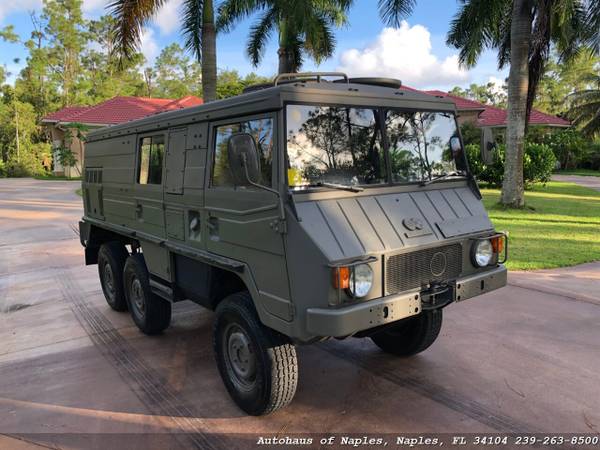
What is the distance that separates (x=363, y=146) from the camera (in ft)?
12.4

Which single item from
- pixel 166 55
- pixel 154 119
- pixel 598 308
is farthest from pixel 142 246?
pixel 166 55

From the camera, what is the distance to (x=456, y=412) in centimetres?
364

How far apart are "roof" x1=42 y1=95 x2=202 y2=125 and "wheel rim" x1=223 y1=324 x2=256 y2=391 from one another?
31424mm

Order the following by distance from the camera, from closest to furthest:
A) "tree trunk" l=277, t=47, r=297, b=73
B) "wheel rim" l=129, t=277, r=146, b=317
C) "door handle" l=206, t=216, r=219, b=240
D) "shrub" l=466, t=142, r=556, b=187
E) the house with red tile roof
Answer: "door handle" l=206, t=216, r=219, b=240
"wheel rim" l=129, t=277, r=146, b=317
"tree trunk" l=277, t=47, r=297, b=73
"shrub" l=466, t=142, r=556, b=187
the house with red tile roof

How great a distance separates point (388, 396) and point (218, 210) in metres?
2.02

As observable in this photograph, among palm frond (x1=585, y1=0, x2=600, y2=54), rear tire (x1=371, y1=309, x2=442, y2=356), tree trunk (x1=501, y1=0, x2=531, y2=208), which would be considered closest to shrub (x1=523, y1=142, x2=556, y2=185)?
palm frond (x1=585, y1=0, x2=600, y2=54)

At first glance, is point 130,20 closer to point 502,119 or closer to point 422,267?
point 422,267

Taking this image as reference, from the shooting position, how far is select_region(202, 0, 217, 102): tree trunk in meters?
12.8

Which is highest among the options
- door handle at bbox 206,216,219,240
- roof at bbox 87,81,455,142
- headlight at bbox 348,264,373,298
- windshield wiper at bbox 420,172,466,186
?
roof at bbox 87,81,455,142

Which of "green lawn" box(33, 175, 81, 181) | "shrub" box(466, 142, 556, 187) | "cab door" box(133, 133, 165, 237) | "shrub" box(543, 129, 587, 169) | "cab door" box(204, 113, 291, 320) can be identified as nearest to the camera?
"cab door" box(204, 113, 291, 320)

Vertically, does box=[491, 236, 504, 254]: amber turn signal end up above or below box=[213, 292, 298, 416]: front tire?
above

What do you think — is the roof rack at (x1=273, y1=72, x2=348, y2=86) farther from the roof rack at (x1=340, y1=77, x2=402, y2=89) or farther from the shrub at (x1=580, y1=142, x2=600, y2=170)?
the shrub at (x1=580, y1=142, x2=600, y2=170)

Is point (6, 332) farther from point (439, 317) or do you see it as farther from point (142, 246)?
point (439, 317)

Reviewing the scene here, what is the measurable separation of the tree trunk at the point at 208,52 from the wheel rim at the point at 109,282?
7505 mm
